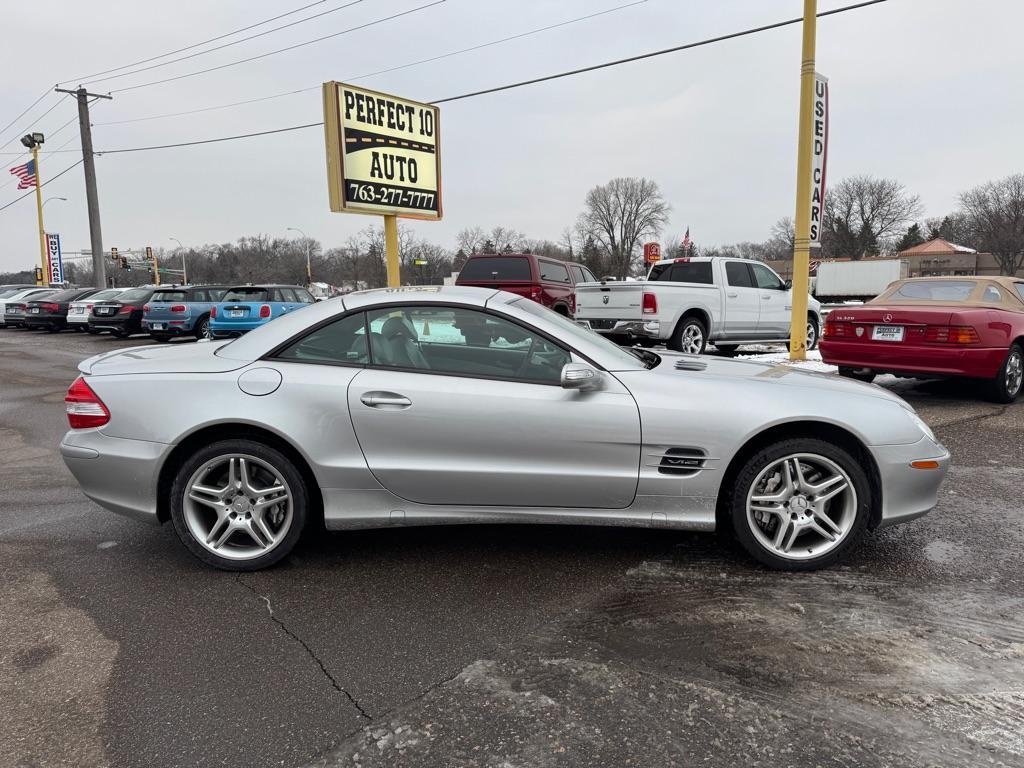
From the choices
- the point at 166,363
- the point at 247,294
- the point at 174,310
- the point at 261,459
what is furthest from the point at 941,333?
the point at 174,310

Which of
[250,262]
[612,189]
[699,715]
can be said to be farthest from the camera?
[612,189]

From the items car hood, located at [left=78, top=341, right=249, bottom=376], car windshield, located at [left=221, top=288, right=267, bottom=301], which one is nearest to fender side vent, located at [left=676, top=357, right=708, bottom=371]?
car hood, located at [left=78, top=341, right=249, bottom=376]

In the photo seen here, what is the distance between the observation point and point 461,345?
352 centimetres

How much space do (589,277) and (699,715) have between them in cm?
1518

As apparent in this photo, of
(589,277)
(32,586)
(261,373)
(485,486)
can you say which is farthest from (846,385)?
(589,277)

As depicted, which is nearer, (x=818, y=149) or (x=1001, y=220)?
(x=818, y=149)

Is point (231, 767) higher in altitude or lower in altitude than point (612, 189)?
lower

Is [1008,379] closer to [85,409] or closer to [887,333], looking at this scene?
[887,333]

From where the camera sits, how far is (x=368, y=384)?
336 centimetres

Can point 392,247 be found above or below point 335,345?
above

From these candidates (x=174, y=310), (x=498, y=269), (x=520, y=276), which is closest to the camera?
(x=520, y=276)

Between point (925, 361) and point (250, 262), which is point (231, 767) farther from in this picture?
point (250, 262)

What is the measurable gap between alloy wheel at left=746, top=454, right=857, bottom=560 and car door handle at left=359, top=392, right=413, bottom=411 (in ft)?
5.81

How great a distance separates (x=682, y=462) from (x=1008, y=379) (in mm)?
6261
